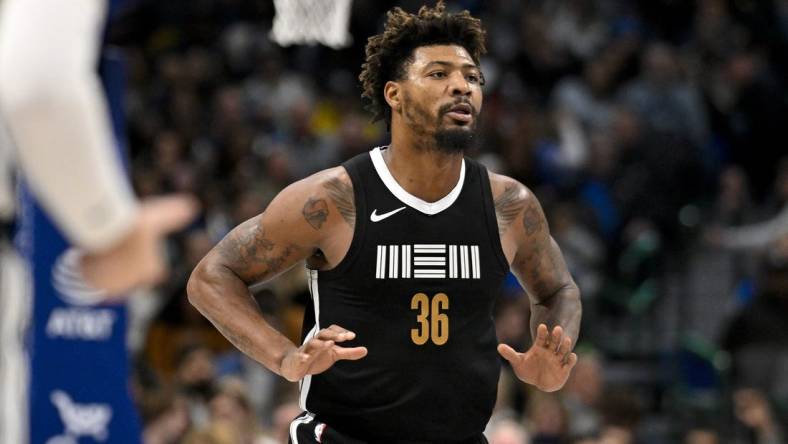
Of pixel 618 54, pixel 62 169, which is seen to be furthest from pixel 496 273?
pixel 618 54

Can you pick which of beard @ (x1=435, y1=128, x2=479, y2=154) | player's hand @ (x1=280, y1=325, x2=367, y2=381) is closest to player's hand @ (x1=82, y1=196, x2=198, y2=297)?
player's hand @ (x1=280, y1=325, x2=367, y2=381)

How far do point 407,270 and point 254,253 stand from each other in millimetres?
662

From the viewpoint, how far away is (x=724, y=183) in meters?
14.0

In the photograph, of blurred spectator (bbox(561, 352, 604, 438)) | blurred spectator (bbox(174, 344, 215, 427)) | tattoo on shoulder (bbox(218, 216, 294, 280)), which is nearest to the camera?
tattoo on shoulder (bbox(218, 216, 294, 280))

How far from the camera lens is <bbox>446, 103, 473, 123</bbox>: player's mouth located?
5.84 m

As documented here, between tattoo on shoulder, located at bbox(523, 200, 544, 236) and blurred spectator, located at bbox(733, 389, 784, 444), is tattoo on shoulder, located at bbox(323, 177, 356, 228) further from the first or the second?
blurred spectator, located at bbox(733, 389, 784, 444)

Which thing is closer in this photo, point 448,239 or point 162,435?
point 448,239

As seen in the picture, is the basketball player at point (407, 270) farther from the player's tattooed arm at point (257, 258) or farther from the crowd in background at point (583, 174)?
the crowd in background at point (583, 174)

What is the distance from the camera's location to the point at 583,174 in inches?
560

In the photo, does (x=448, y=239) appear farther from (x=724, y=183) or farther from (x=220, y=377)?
(x=724, y=183)

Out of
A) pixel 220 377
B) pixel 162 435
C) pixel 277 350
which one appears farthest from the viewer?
pixel 220 377

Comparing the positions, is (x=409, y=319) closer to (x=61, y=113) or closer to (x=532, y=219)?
(x=532, y=219)

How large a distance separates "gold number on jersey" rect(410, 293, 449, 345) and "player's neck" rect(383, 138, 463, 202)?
0.47m

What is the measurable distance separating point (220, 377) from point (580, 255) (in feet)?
13.6
